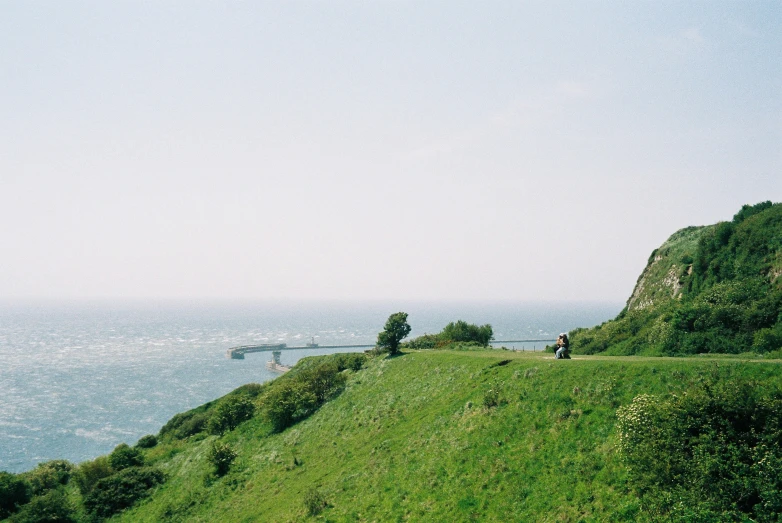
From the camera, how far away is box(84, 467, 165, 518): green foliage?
46.8 meters

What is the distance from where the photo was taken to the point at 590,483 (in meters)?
20.5

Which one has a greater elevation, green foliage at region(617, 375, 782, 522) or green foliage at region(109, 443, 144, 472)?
green foliage at region(617, 375, 782, 522)

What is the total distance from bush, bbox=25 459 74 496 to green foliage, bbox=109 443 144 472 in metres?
8.64

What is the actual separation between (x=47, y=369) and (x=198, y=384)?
256 ft

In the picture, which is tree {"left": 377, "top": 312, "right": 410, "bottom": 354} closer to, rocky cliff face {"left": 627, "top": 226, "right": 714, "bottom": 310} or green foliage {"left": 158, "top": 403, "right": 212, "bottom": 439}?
green foliage {"left": 158, "top": 403, "right": 212, "bottom": 439}

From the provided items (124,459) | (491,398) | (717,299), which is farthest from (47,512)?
(717,299)

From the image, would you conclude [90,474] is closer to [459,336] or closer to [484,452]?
[484,452]

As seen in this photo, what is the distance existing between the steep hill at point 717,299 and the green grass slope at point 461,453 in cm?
1604

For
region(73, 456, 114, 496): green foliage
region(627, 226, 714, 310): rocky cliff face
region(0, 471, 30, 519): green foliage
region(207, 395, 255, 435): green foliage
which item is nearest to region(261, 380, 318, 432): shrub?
region(207, 395, 255, 435): green foliage

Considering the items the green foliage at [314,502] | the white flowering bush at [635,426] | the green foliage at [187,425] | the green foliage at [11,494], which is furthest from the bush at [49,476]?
the white flowering bush at [635,426]

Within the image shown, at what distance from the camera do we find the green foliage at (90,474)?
5356cm

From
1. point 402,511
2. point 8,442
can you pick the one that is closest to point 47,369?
point 8,442

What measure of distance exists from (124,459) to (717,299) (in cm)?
7582

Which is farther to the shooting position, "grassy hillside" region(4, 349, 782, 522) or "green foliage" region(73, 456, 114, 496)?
"green foliage" region(73, 456, 114, 496)
